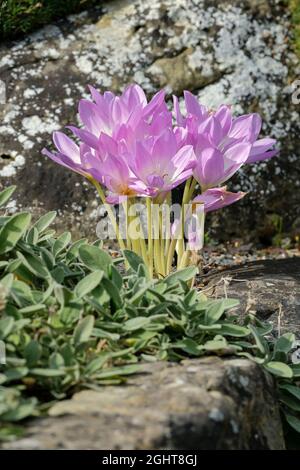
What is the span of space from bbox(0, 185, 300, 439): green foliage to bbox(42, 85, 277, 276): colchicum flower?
0.26 meters

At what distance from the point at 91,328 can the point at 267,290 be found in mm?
1502

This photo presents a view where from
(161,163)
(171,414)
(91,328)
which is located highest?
(161,163)

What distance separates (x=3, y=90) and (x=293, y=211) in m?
1.85

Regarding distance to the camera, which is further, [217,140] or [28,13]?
[28,13]

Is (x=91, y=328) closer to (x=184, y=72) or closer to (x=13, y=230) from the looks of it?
(x=13, y=230)

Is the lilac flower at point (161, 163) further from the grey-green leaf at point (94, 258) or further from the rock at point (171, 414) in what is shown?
the rock at point (171, 414)

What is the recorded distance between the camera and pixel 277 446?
257cm

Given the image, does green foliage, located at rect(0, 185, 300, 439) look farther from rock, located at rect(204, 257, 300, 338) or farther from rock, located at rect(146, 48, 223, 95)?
rock, located at rect(146, 48, 223, 95)

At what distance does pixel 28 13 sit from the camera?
5.52 meters

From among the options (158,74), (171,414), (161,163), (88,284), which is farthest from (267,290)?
(158,74)

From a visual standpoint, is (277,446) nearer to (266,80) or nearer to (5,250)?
(5,250)

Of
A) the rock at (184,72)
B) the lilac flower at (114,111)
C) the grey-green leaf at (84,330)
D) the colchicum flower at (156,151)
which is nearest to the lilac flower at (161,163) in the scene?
the colchicum flower at (156,151)

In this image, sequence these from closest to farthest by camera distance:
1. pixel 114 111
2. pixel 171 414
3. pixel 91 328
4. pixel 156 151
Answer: pixel 171 414
pixel 91 328
pixel 156 151
pixel 114 111

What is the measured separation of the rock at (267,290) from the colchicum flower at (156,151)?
13.2 inches
